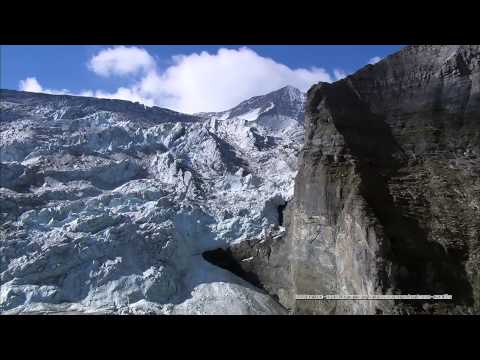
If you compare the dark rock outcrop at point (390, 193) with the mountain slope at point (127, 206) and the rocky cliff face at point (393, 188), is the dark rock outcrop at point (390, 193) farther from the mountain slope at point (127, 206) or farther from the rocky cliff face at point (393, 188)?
the mountain slope at point (127, 206)

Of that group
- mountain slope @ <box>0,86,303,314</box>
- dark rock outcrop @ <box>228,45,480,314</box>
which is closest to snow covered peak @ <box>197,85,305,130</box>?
mountain slope @ <box>0,86,303,314</box>

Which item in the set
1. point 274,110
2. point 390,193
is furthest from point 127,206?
point 274,110

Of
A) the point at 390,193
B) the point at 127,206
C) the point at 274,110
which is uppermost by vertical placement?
the point at 274,110

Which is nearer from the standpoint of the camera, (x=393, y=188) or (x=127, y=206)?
(x=393, y=188)

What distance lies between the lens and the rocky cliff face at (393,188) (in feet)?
39.2

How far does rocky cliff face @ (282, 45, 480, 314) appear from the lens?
12.0 m

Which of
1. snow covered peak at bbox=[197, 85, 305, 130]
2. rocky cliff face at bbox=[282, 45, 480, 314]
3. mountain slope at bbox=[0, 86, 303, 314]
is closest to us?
rocky cliff face at bbox=[282, 45, 480, 314]

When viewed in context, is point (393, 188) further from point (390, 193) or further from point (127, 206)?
point (127, 206)

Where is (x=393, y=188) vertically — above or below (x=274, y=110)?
below

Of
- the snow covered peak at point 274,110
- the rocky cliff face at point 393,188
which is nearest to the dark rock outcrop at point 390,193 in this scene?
the rocky cliff face at point 393,188

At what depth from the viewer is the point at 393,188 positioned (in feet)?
46.7

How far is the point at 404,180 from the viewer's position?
14.6m

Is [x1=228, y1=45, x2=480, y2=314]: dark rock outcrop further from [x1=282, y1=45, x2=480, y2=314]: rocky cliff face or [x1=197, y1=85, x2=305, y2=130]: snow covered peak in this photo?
[x1=197, y1=85, x2=305, y2=130]: snow covered peak

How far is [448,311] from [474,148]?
6746 millimetres
